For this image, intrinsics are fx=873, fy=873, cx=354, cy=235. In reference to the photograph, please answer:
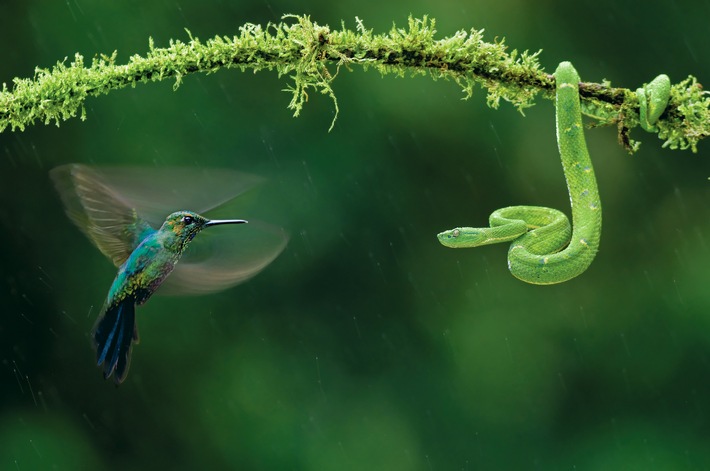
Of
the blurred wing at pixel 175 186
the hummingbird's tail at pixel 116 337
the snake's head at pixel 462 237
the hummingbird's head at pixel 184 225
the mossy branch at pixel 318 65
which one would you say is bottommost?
the hummingbird's tail at pixel 116 337

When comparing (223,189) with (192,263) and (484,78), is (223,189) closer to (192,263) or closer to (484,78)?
(192,263)

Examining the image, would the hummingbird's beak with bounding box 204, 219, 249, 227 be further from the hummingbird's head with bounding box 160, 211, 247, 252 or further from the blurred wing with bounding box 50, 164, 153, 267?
the blurred wing with bounding box 50, 164, 153, 267

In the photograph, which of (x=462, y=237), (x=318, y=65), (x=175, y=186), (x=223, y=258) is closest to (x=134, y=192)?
(x=175, y=186)

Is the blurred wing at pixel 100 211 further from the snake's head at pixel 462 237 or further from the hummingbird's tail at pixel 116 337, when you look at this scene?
the snake's head at pixel 462 237

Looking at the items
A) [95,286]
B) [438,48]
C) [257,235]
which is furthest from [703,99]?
[95,286]

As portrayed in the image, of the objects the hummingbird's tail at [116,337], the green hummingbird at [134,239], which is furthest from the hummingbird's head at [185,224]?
the hummingbird's tail at [116,337]

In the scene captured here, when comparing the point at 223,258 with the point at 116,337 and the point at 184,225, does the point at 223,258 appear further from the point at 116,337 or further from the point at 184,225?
the point at 116,337

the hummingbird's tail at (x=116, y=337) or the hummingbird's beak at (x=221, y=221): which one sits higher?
the hummingbird's beak at (x=221, y=221)
